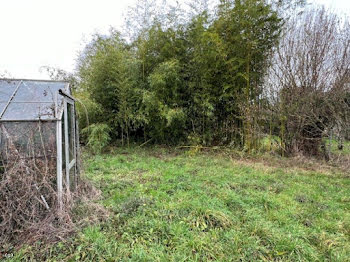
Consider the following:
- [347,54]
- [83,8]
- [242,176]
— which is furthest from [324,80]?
[83,8]

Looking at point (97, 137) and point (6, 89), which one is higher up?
point (6, 89)

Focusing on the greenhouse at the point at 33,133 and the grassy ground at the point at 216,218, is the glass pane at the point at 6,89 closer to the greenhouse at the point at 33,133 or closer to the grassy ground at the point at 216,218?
the greenhouse at the point at 33,133

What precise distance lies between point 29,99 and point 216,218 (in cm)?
255

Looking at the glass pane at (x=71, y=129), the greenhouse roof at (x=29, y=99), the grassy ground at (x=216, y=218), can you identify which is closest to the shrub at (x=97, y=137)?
the grassy ground at (x=216, y=218)

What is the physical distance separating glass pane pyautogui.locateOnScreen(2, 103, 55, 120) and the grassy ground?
1.26 m

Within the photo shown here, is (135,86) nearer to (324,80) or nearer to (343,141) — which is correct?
(324,80)

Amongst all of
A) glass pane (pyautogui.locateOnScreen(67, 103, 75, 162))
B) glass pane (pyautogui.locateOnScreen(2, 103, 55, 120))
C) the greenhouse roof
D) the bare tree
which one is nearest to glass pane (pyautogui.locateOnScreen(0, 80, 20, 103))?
the greenhouse roof

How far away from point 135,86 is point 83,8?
2829 mm

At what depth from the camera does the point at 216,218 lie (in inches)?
80.8

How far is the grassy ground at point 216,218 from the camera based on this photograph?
1.63 meters

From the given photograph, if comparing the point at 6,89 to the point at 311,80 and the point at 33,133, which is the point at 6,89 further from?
the point at 311,80

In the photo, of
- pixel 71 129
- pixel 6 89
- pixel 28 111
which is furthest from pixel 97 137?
pixel 28 111

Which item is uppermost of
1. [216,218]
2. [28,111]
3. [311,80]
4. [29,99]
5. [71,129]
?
[311,80]

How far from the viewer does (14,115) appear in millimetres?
1981
